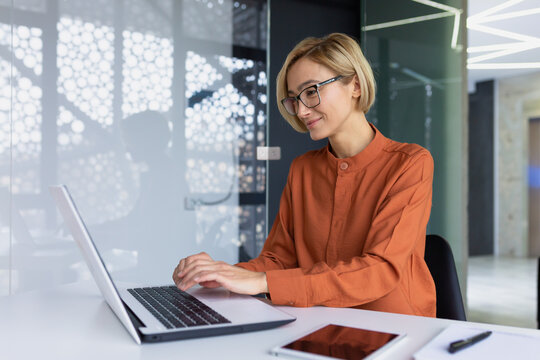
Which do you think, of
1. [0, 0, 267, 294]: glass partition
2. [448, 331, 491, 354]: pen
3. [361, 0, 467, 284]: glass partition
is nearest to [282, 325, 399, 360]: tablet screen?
[448, 331, 491, 354]: pen

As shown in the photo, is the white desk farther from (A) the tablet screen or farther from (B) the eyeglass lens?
(B) the eyeglass lens

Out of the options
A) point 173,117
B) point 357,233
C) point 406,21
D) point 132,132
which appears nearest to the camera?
point 357,233

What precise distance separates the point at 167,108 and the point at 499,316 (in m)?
3.20

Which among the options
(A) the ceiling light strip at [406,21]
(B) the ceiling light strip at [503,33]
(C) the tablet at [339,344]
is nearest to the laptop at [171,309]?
(C) the tablet at [339,344]

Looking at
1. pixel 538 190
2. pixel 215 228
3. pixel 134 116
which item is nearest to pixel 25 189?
pixel 134 116

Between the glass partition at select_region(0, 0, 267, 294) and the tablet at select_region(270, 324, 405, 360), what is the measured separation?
7.40 feet

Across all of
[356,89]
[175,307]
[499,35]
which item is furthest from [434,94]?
[175,307]

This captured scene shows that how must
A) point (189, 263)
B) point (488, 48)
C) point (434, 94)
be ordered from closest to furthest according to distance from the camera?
point (189, 263), point (488, 48), point (434, 94)

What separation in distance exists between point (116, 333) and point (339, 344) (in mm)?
411

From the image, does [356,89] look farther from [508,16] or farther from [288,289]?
[508,16]

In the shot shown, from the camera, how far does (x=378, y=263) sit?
1242mm

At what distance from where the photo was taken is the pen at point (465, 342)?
0.83 metres

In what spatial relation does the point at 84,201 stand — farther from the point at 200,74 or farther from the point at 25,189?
the point at 200,74

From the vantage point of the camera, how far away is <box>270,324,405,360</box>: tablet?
82 centimetres
